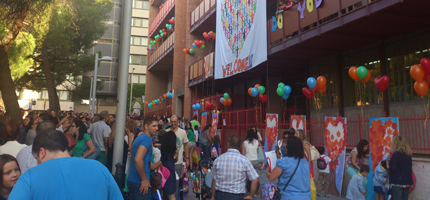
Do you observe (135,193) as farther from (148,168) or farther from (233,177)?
(233,177)

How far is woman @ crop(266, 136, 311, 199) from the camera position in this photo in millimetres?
4434

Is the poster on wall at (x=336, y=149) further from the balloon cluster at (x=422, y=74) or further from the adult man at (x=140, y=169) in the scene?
the adult man at (x=140, y=169)

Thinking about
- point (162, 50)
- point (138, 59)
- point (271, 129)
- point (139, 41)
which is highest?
point (139, 41)

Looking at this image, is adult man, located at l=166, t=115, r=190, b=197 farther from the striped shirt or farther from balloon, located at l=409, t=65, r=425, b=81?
balloon, located at l=409, t=65, r=425, b=81

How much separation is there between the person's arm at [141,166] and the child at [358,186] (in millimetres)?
5084

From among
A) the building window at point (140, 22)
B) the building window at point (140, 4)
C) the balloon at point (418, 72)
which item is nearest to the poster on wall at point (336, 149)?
the balloon at point (418, 72)

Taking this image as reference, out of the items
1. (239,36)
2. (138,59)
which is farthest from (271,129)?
(138,59)

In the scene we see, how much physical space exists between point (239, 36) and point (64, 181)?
15.0 metres

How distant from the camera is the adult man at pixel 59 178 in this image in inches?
82.1

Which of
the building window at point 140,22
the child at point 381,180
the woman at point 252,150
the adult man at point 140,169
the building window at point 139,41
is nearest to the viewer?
the adult man at point 140,169

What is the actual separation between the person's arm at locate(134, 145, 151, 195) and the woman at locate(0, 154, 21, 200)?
164 cm

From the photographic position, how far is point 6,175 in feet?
9.93

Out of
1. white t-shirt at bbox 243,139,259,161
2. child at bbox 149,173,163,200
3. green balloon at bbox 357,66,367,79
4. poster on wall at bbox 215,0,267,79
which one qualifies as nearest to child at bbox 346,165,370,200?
white t-shirt at bbox 243,139,259,161

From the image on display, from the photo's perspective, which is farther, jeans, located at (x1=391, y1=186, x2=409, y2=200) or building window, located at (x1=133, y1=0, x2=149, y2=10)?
building window, located at (x1=133, y1=0, x2=149, y2=10)
